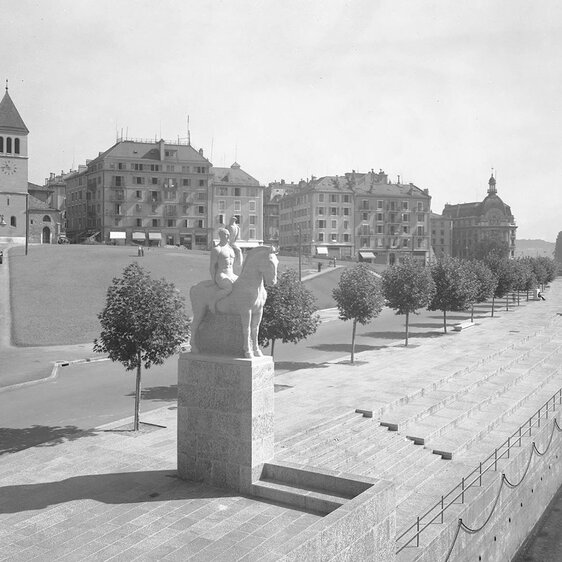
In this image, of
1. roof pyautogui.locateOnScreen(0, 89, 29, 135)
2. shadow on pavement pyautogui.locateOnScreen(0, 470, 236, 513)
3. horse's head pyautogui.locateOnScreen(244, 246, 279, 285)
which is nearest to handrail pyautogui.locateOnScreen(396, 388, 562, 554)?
shadow on pavement pyautogui.locateOnScreen(0, 470, 236, 513)

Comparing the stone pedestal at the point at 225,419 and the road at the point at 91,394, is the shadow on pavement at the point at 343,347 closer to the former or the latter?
the road at the point at 91,394

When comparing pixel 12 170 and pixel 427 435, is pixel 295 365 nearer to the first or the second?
pixel 427 435

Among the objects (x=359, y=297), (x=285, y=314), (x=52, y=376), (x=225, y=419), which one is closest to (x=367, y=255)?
(x=359, y=297)

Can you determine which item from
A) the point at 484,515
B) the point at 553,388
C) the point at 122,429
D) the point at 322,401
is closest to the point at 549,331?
the point at 553,388

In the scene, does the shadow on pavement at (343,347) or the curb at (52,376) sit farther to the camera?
the shadow on pavement at (343,347)

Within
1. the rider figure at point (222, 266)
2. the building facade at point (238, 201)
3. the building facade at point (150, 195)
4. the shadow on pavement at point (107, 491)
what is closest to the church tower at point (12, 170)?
the building facade at point (150, 195)

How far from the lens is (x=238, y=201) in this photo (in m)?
109

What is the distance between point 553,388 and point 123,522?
22.1 meters

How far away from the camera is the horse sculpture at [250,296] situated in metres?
14.5

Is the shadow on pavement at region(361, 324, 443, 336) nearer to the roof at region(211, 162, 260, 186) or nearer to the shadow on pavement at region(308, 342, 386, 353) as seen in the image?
the shadow on pavement at region(308, 342, 386, 353)

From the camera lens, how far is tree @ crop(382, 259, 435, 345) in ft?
130

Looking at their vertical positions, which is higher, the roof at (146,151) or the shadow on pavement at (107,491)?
the roof at (146,151)

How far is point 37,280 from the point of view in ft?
175

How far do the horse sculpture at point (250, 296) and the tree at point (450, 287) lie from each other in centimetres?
3222
